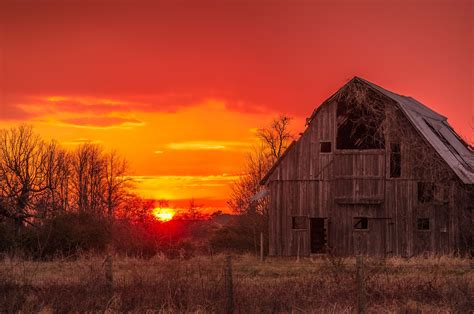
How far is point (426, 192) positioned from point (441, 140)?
16.8ft

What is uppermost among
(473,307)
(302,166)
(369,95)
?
(369,95)

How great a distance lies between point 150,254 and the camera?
36.1 metres

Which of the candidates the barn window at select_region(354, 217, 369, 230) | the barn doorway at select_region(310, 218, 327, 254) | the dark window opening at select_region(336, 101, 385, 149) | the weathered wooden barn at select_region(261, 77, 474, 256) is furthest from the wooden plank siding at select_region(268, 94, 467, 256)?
the barn doorway at select_region(310, 218, 327, 254)

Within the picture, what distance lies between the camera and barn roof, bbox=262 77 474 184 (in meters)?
34.8

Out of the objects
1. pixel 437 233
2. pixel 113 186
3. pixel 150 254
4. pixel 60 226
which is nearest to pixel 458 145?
pixel 437 233

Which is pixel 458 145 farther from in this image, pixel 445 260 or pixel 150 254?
pixel 150 254

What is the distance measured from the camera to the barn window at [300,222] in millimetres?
37125

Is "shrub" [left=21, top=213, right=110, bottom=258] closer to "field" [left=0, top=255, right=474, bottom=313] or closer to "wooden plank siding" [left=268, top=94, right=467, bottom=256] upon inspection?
"wooden plank siding" [left=268, top=94, right=467, bottom=256]

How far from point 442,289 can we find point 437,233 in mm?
17396

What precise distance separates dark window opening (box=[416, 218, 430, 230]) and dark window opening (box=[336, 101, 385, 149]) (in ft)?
14.1

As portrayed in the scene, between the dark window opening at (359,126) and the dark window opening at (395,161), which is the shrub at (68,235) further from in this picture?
the dark window opening at (395,161)

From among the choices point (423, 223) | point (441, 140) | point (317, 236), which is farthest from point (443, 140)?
point (317, 236)

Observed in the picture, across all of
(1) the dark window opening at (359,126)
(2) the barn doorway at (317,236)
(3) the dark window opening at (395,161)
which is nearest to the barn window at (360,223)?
(2) the barn doorway at (317,236)

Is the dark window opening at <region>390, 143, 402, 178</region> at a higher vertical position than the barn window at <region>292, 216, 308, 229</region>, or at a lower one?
higher
